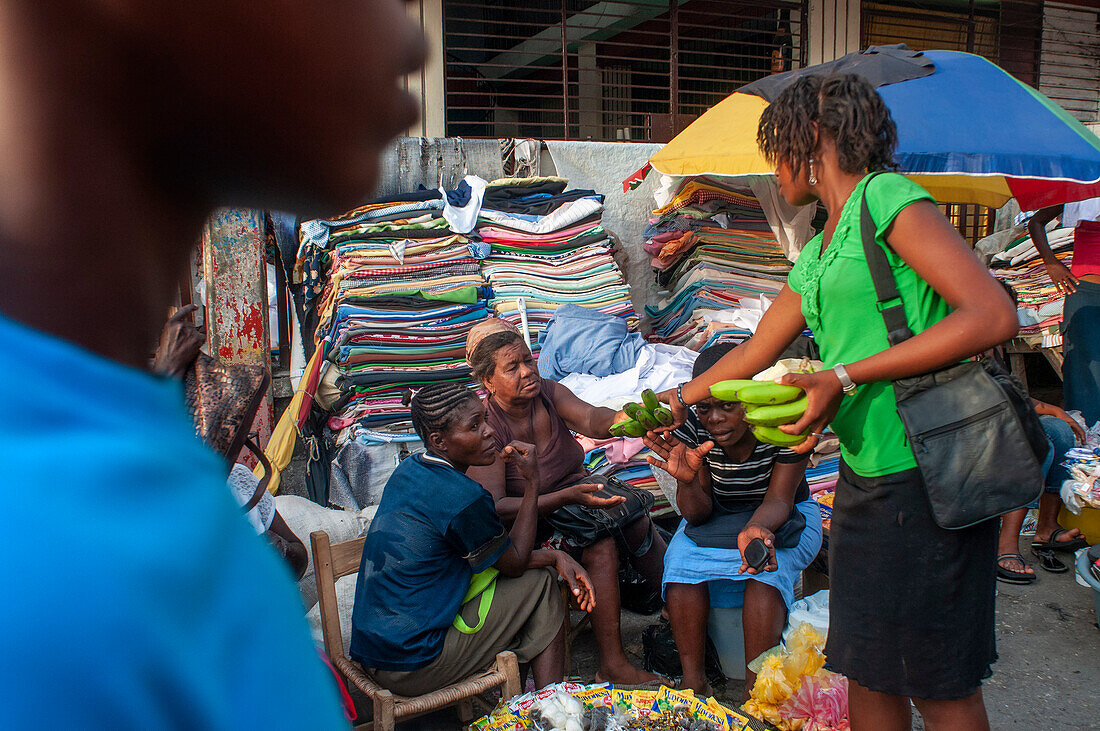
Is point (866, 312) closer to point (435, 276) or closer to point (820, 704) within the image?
point (820, 704)

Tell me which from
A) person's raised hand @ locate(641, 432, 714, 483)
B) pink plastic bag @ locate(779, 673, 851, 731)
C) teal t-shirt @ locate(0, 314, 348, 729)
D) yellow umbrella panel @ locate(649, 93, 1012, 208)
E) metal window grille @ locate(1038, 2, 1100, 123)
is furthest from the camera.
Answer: metal window grille @ locate(1038, 2, 1100, 123)

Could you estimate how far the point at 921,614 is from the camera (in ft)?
5.98

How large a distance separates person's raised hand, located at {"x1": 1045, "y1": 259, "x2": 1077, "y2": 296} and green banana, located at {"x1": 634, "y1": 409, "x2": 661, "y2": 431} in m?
3.74

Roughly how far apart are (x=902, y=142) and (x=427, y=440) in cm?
246

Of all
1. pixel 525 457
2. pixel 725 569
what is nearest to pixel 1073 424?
pixel 725 569

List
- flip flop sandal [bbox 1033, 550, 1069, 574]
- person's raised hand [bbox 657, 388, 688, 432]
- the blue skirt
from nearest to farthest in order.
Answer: person's raised hand [bbox 657, 388, 688, 432]
the blue skirt
flip flop sandal [bbox 1033, 550, 1069, 574]

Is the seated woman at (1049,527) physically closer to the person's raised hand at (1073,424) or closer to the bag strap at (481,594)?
the person's raised hand at (1073,424)

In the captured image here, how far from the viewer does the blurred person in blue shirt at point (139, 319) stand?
0.93 ft

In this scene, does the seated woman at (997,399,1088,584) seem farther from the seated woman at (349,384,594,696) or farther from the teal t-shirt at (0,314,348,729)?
the teal t-shirt at (0,314,348,729)

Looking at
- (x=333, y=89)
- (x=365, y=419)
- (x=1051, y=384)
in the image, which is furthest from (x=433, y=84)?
(x=1051, y=384)

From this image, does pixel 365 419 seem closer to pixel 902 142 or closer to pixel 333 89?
pixel 902 142

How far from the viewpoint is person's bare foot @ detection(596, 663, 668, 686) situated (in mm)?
3266

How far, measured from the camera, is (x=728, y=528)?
10.7ft

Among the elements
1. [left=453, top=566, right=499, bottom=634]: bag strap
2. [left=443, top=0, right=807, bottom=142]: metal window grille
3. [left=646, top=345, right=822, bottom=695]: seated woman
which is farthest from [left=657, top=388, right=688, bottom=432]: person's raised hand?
[left=443, top=0, right=807, bottom=142]: metal window grille
